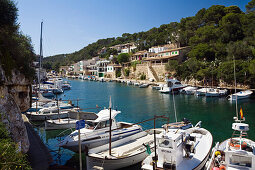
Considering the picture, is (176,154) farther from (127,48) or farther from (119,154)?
(127,48)

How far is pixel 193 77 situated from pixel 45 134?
41385mm

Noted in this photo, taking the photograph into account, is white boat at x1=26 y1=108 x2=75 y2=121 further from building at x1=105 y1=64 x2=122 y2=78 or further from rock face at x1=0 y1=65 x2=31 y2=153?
building at x1=105 y1=64 x2=122 y2=78

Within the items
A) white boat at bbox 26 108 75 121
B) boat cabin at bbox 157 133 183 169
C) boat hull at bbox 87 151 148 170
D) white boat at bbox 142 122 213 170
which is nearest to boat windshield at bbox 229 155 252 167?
white boat at bbox 142 122 213 170

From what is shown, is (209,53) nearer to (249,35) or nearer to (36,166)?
(249,35)

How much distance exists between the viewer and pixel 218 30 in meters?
54.0

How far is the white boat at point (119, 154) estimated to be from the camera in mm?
10555

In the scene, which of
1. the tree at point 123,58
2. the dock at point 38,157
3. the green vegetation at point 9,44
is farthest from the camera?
the tree at point 123,58

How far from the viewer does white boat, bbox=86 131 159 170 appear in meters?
10.6

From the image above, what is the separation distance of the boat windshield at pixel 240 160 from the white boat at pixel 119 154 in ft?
13.3

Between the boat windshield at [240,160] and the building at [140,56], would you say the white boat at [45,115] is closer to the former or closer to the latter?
the boat windshield at [240,160]

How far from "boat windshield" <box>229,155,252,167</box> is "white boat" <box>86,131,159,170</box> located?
13.3 feet

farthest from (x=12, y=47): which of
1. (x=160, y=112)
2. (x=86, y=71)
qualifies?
(x=86, y=71)

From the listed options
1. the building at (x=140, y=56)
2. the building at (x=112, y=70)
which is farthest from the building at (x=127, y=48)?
the building at (x=112, y=70)

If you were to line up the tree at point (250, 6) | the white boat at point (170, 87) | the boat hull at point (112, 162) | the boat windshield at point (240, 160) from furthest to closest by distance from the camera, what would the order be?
the tree at point (250, 6)
the white boat at point (170, 87)
the boat hull at point (112, 162)
the boat windshield at point (240, 160)
